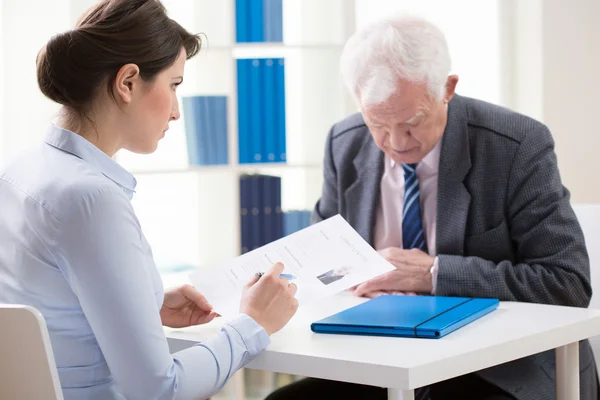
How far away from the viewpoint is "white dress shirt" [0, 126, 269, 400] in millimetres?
1149

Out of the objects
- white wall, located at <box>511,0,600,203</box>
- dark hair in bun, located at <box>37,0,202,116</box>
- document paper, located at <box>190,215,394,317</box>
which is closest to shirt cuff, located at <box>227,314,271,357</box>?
document paper, located at <box>190,215,394,317</box>

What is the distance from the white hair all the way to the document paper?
1.50 feet

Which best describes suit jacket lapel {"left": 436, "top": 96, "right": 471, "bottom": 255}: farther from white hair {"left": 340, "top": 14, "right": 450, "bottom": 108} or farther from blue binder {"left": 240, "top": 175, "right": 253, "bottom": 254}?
blue binder {"left": 240, "top": 175, "right": 253, "bottom": 254}

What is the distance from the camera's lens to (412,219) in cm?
206

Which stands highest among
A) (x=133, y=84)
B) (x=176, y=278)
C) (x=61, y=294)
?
(x=133, y=84)

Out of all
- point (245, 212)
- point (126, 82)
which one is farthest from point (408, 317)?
point (245, 212)

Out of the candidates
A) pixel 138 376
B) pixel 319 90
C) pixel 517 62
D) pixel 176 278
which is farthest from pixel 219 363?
pixel 517 62

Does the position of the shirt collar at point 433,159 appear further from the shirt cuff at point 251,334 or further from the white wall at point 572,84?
the white wall at point 572,84

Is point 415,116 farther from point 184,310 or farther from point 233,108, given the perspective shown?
point 233,108

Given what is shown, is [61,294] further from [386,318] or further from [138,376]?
[386,318]

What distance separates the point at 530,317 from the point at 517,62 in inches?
90.0

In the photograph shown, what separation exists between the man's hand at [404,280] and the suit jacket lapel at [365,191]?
28 cm

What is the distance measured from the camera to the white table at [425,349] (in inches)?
48.4

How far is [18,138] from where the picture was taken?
3.05m
